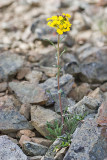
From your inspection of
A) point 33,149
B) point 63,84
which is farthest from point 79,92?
point 33,149

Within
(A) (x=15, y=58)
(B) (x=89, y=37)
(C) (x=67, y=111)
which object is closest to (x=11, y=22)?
(B) (x=89, y=37)

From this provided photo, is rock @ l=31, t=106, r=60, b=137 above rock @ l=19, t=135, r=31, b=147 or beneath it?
above

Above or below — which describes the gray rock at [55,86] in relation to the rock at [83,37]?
below

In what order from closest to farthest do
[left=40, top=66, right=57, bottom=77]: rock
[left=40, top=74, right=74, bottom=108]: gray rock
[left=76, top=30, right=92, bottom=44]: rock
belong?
1. [left=40, top=74, right=74, bottom=108]: gray rock
2. [left=40, top=66, right=57, bottom=77]: rock
3. [left=76, top=30, right=92, bottom=44]: rock

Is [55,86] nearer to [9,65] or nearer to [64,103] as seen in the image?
[64,103]

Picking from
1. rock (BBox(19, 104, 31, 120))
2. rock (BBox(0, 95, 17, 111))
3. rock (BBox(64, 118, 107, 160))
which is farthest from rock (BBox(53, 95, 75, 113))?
rock (BBox(64, 118, 107, 160))

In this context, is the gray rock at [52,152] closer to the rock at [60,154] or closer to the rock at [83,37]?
the rock at [60,154]

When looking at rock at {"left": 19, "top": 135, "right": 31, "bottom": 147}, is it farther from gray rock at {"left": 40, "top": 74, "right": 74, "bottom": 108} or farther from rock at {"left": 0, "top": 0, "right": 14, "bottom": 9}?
rock at {"left": 0, "top": 0, "right": 14, "bottom": 9}

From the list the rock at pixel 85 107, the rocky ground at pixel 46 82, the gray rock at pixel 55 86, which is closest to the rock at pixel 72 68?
the rocky ground at pixel 46 82

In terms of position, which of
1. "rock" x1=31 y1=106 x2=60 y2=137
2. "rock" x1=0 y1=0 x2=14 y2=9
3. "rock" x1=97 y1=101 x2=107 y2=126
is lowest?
"rock" x1=31 y1=106 x2=60 y2=137
